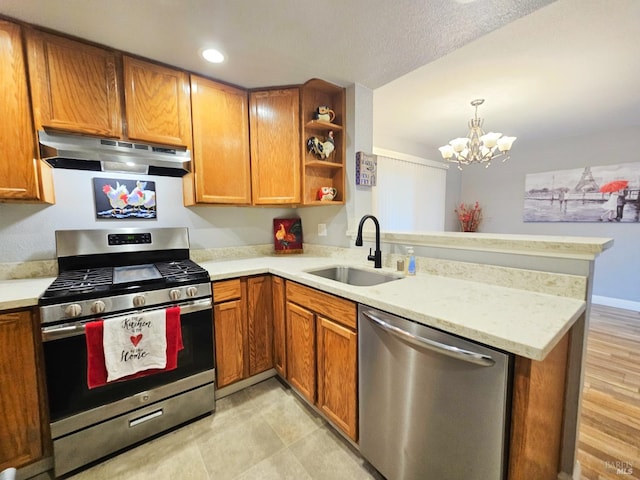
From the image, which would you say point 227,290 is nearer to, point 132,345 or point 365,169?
point 132,345

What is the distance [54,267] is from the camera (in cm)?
172

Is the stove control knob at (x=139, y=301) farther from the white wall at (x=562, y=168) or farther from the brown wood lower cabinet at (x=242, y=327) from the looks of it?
the white wall at (x=562, y=168)

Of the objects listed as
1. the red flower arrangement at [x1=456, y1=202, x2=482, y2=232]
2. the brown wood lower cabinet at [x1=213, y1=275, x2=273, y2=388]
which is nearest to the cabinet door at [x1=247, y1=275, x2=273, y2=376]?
the brown wood lower cabinet at [x1=213, y1=275, x2=273, y2=388]

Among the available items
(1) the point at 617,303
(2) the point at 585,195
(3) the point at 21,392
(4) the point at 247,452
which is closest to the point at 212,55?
(3) the point at 21,392

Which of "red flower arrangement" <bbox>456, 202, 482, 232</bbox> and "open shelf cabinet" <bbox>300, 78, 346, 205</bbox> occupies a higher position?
"open shelf cabinet" <bbox>300, 78, 346, 205</bbox>

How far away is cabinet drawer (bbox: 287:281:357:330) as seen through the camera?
1352 mm

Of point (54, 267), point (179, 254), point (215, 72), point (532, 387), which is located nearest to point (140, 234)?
point (179, 254)

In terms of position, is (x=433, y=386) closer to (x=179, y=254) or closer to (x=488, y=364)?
(x=488, y=364)

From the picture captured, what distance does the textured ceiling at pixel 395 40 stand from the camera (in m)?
1.30

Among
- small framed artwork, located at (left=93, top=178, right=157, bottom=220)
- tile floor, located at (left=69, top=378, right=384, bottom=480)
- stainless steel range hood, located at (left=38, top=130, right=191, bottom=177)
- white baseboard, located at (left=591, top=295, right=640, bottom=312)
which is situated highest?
stainless steel range hood, located at (left=38, top=130, right=191, bottom=177)

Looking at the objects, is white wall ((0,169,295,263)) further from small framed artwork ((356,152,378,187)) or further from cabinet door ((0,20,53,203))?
small framed artwork ((356,152,378,187))

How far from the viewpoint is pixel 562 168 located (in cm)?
408

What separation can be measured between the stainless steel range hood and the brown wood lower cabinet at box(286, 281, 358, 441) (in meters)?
1.16

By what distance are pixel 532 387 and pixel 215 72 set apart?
7.85 feet
